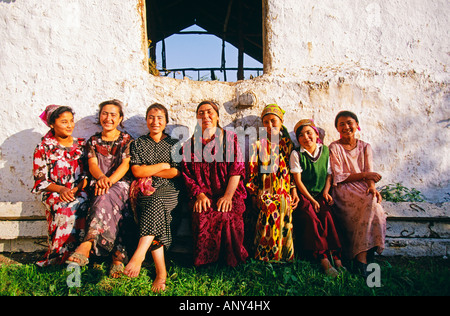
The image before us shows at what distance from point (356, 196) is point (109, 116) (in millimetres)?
2669

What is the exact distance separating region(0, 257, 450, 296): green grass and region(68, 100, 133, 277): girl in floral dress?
193 millimetres

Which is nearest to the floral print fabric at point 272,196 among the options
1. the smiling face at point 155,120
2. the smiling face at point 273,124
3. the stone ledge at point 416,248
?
the smiling face at point 273,124

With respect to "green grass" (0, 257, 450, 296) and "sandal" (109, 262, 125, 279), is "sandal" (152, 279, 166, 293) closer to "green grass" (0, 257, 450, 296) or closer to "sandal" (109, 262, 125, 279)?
"green grass" (0, 257, 450, 296)

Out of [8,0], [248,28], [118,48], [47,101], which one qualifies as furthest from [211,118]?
[248,28]

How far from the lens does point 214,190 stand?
3023 millimetres

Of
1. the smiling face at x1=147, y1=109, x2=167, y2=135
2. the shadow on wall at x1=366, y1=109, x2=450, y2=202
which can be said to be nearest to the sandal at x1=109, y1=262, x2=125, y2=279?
the smiling face at x1=147, y1=109, x2=167, y2=135

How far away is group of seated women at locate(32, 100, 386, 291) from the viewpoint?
2.71 m

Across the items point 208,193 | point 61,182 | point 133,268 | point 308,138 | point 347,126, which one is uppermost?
point 347,126

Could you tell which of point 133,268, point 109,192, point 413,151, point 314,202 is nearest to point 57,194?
point 109,192

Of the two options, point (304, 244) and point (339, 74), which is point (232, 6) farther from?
point (304, 244)

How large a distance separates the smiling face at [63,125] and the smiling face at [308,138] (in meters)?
2.47

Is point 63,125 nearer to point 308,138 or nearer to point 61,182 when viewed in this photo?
point 61,182

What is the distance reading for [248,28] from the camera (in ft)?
25.5

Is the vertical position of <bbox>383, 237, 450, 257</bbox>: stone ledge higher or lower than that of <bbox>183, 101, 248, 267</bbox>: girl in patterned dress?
lower
